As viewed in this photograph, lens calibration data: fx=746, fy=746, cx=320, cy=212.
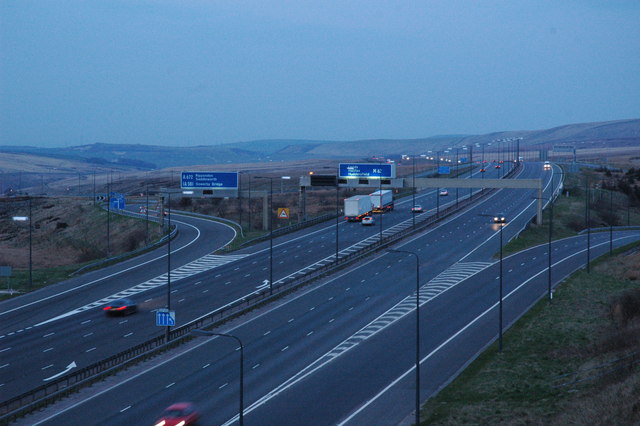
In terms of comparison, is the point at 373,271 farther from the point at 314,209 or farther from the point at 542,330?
the point at 314,209

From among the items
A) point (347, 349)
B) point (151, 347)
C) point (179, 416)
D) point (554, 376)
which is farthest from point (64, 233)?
point (179, 416)

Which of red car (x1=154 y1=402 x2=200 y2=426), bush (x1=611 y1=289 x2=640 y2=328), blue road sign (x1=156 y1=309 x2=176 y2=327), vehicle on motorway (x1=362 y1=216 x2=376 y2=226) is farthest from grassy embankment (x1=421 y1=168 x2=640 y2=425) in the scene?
vehicle on motorway (x1=362 y1=216 x2=376 y2=226)

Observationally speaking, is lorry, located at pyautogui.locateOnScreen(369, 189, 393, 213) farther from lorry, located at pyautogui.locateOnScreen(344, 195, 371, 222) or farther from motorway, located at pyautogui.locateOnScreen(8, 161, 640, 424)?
motorway, located at pyautogui.locateOnScreen(8, 161, 640, 424)

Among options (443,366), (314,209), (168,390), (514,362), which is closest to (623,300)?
(514,362)

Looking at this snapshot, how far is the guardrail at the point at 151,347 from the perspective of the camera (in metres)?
27.0

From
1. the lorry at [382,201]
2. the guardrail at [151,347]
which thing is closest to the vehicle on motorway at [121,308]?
the guardrail at [151,347]

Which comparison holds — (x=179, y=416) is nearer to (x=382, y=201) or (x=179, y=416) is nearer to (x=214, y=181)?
(x=214, y=181)

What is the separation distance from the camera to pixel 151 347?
35.4 m

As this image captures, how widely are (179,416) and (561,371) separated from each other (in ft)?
56.8

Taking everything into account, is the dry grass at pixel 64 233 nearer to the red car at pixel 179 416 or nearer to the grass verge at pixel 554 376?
the grass verge at pixel 554 376

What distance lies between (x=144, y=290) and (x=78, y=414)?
75.9 ft

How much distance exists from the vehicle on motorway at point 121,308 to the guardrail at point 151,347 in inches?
174

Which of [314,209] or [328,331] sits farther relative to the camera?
[314,209]

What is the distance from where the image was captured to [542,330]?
39500 millimetres
